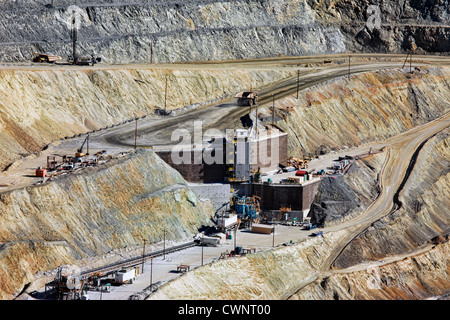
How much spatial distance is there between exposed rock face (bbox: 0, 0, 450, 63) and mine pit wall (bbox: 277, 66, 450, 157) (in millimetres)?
16739

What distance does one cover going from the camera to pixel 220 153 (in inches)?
4018

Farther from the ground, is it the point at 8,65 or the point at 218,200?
the point at 8,65

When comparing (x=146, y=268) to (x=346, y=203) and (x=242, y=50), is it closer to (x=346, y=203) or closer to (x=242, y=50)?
(x=346, y=203)

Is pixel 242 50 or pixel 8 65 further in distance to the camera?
pixel 242 50

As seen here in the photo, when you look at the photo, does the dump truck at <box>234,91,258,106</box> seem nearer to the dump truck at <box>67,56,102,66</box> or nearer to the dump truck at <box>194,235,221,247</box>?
the dump truck at <box>67,56,102,66</box>

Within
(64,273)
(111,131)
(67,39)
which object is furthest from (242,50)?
(64,273)

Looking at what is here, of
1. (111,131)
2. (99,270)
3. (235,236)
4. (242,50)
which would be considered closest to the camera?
(99,270)

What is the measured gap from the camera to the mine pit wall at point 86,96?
334 feet

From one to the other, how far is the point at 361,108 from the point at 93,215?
55.9 m

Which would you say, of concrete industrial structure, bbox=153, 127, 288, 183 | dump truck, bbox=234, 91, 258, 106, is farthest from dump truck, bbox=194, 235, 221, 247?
dump truck, bbox=234, 91, 258, 106

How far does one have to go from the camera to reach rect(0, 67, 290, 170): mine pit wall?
101938mm

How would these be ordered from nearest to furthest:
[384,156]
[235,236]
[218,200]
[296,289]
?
[296,289]
[235,236]
[218,200]
[384,156]

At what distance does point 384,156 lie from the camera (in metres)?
121
